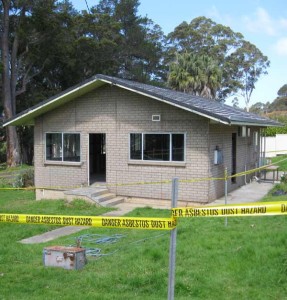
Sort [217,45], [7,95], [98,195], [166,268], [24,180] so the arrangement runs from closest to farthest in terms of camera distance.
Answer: [166,268] < [98,195] < [24,180] < [7,95] < [217,45]

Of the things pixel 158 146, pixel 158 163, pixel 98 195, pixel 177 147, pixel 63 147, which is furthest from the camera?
pixel 63 147

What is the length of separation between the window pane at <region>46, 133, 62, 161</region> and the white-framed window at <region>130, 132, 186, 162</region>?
329cm

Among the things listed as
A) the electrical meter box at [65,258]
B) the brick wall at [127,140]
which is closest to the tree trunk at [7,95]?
the brick wall at [127,140]

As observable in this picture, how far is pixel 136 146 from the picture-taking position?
14625 mm

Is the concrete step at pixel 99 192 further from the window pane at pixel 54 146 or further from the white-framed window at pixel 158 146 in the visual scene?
the window pane at pixel 54 146

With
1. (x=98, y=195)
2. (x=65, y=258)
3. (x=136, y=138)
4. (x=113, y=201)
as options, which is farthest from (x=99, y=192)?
(x=65, y=258)

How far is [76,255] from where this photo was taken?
21.6 ft

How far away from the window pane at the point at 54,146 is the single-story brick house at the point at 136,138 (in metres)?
0.04

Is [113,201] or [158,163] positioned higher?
[158,163]

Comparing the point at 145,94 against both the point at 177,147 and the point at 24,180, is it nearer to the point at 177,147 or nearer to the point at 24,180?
the point at 177,147

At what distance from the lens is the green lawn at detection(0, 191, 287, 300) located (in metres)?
5.45

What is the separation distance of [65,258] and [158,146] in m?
7.90

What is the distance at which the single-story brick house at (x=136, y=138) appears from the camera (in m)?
13.4

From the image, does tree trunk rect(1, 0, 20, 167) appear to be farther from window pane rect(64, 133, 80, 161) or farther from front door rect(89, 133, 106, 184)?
window pane rect(64, 133, 80, 161)
